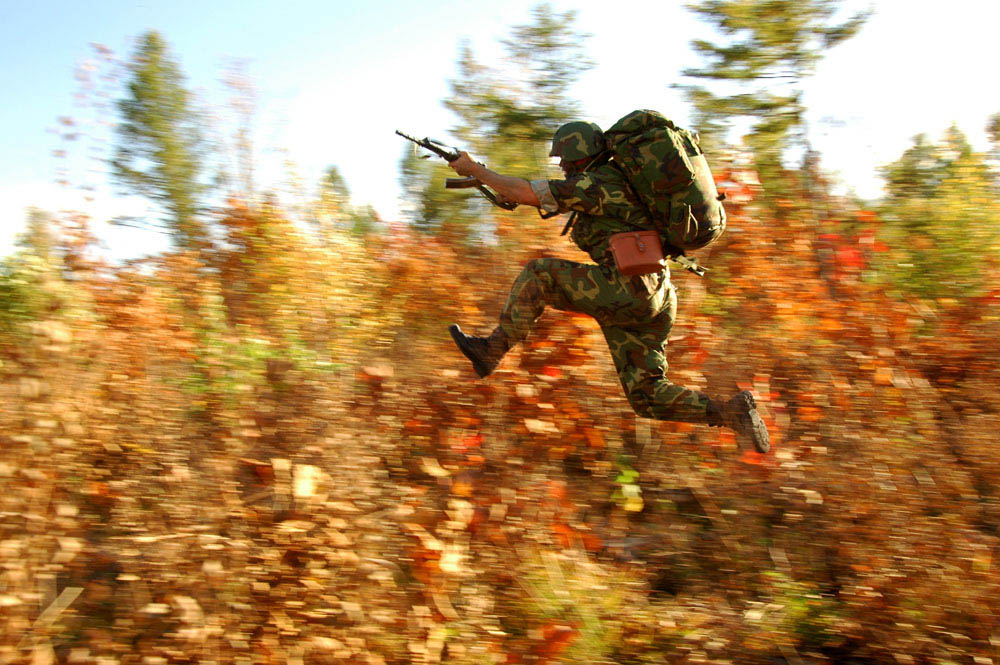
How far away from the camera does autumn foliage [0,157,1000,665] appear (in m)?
4.16

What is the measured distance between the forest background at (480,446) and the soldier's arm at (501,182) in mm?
1526

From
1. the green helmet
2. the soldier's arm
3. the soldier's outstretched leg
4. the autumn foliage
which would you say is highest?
the green helmet

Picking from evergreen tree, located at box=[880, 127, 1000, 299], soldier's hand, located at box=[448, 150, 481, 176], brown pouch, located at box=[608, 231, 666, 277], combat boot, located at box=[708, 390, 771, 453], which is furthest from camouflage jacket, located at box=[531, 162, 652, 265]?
evergreen tree, located at box=[880, 127, 1000, 299]

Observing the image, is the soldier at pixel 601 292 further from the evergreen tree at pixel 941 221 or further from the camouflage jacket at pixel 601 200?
the evergreen tree at pixel 941 221

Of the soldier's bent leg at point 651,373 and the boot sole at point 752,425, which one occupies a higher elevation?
the soldier's bent leg at point 651,373

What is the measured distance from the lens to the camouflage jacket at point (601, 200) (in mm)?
4223

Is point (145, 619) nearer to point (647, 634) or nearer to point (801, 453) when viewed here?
point (647, 634)

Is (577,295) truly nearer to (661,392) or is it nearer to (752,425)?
(661,392)

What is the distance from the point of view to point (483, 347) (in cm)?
450

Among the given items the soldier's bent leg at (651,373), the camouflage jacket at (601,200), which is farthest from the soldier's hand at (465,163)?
the soldier's bent leg at (651,373)

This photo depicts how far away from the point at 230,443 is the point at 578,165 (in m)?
2.46

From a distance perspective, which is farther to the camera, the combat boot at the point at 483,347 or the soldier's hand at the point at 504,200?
the combat boot at the point at 483,347

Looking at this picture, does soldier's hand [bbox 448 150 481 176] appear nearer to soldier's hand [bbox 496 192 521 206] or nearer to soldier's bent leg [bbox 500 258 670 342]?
soldier's hand [bbox 496 192 521 206]

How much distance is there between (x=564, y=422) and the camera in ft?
17.7
